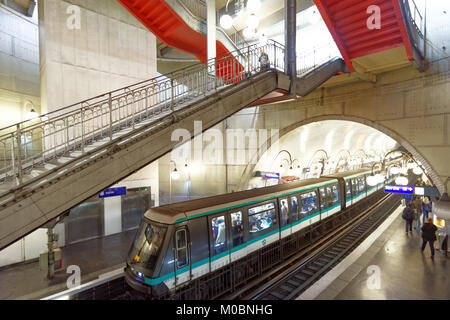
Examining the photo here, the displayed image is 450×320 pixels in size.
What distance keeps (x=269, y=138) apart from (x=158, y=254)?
33.4 ft

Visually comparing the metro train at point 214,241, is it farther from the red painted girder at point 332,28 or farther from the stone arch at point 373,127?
the red painted girder at point 332,28

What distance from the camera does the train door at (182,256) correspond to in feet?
16.3

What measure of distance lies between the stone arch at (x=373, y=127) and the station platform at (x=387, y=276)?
243 centimetres

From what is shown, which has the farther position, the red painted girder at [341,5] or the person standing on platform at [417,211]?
the person standing on platform at [417,211]

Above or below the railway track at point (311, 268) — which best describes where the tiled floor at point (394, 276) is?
above

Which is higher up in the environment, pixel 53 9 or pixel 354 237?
pixel 53 9

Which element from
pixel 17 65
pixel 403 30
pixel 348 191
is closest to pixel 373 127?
pixel 348 191

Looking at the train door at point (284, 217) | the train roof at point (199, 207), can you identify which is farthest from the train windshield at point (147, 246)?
the train door at point (284, 217)

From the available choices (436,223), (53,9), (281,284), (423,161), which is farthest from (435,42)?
(53,9)

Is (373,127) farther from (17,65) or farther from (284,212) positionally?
(17,65)

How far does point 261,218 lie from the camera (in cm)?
691

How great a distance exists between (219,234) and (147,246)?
1.72m

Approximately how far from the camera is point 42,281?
6.81 meters

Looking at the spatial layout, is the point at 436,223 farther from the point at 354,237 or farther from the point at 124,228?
the point at 124,228
